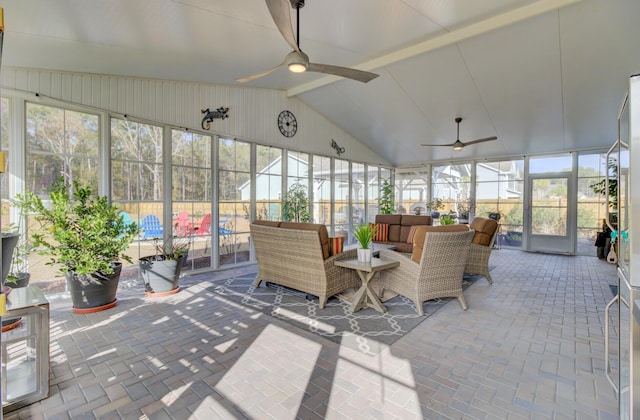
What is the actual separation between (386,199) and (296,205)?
3985 mm

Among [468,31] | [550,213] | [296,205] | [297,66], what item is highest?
[468,31]

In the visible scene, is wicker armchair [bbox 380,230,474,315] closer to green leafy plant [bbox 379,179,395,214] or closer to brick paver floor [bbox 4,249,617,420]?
brick paver floor [bbox 4,249,617,420]

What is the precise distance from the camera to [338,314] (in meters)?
3.58

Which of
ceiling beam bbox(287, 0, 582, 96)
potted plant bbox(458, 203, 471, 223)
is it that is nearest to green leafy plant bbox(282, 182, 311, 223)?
ceiling beam bbox(287, 0, 582, 96)

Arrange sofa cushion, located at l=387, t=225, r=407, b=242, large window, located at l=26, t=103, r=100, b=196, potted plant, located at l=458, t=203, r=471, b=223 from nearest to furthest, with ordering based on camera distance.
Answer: large window, located at l=26, t=103, r=100, b=196 < sofa cushion, located at l=387, t=225, r=407, b=242 < potted plant, located at l=458, t=203, r=471, b=223

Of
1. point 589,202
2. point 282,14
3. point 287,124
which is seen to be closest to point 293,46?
point 282,14

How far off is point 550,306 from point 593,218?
5562 millimetres

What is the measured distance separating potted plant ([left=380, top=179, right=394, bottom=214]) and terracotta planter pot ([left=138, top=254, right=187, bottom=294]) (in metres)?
6.91

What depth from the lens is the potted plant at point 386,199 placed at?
9.90 meters

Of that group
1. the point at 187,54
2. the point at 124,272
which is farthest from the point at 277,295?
the point at 187,54

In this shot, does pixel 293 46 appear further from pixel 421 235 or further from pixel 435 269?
pixel 435 269

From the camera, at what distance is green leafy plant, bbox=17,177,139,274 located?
334 cm

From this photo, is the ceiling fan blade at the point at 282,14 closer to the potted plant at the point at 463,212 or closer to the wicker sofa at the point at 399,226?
the wicker sofa at the point at 399,226

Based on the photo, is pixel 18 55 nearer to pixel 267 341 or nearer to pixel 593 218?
pixel 267 341
